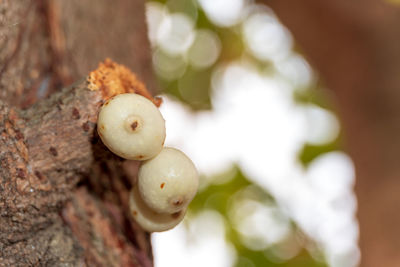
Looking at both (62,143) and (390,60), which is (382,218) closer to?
(390,60)

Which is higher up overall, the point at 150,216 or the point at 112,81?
the point at 112,81

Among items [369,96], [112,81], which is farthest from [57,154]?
[369,96]

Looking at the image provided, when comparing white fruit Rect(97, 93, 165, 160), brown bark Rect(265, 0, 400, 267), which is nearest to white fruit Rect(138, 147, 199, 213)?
white fruit Rect(97, 93, 165, 160)

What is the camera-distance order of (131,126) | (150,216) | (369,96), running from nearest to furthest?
(131,126)
(150,216)
(369,96)

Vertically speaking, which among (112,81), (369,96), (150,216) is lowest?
(369,96)

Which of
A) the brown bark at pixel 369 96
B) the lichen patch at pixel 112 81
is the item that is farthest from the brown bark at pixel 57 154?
the brown bark at pixel 369 96

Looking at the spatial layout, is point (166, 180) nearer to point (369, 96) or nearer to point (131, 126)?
point (131, 126)

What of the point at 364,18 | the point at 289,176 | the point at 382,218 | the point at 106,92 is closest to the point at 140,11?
the point at 106,92
